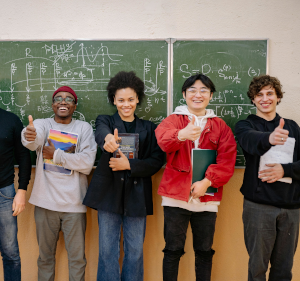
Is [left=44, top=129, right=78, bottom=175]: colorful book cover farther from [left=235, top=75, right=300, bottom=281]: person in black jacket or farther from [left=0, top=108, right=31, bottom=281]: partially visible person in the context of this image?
[left=235, top=75, right=300, bottom=281]: person in black jacket

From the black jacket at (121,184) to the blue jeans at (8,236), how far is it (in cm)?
61

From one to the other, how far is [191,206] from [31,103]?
169 cm

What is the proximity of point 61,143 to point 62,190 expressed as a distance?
0.37 meters

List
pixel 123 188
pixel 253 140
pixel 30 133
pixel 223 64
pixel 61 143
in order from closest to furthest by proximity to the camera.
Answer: pixel 253 140, pixel 30 133, pixel 123 188, pixel 61 143, pixel 223 64

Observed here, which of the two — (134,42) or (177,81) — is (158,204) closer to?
(177,81)

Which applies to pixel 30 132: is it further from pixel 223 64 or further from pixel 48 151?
pixel 223 64

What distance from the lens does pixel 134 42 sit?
7.39ft

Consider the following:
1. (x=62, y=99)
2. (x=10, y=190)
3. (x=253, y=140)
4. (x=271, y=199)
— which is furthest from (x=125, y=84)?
(x=271, y=199)

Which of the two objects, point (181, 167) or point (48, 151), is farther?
point (48, 151)

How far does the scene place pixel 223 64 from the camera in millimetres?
2256

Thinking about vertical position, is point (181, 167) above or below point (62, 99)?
below

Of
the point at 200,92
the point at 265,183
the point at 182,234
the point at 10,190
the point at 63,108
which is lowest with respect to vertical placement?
the point at 182,234

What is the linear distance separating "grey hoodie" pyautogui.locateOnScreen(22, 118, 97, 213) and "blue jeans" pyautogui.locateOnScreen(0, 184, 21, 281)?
0.58 feet

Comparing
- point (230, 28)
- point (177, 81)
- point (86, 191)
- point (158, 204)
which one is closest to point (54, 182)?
point (86, 191)
